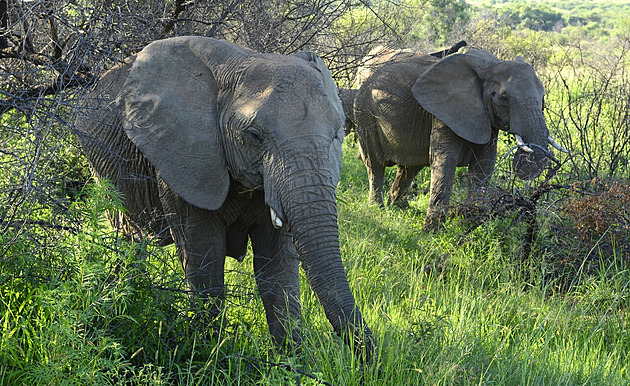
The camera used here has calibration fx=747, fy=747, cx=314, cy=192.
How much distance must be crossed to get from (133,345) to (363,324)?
1065 millimetres

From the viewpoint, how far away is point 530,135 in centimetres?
700

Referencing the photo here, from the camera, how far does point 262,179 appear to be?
3646 millimetres

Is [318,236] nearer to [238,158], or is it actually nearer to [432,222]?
[238,158]

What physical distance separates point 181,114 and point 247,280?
1467mm

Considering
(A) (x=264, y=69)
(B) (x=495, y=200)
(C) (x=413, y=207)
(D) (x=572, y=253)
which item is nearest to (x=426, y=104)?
(C) (x=413, y=207)

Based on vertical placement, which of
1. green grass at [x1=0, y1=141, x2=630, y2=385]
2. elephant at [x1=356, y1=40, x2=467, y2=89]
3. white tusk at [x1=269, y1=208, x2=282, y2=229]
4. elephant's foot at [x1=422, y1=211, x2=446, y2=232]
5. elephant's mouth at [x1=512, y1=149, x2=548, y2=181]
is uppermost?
elephant at [x1=356, y1=40, x2=467, y2=89]

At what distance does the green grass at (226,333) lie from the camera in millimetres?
3154

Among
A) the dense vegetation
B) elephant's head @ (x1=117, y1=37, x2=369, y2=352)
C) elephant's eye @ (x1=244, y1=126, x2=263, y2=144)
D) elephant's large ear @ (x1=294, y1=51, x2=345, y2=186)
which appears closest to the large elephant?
the dense vegetation

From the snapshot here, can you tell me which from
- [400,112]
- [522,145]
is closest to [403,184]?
[400,112]

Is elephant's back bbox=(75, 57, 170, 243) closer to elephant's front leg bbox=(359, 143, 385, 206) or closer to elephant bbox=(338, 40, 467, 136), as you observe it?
elephant bbox=(338, 40, 467, 136)

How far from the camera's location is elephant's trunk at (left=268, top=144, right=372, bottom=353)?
3.39 meters

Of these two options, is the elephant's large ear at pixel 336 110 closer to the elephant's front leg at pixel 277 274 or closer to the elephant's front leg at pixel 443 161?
the elephant's front leg at pixel 277 274

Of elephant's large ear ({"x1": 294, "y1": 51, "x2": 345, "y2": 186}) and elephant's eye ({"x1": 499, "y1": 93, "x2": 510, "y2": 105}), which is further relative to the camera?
elephant's eye ({"x1": 499, "y1": 93, "x2": 510, "y2": 105})

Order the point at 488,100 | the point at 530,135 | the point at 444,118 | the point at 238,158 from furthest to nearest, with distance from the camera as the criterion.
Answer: the point at 444,118, the point at 488,100, the point at 530,135, the point at 238,158
